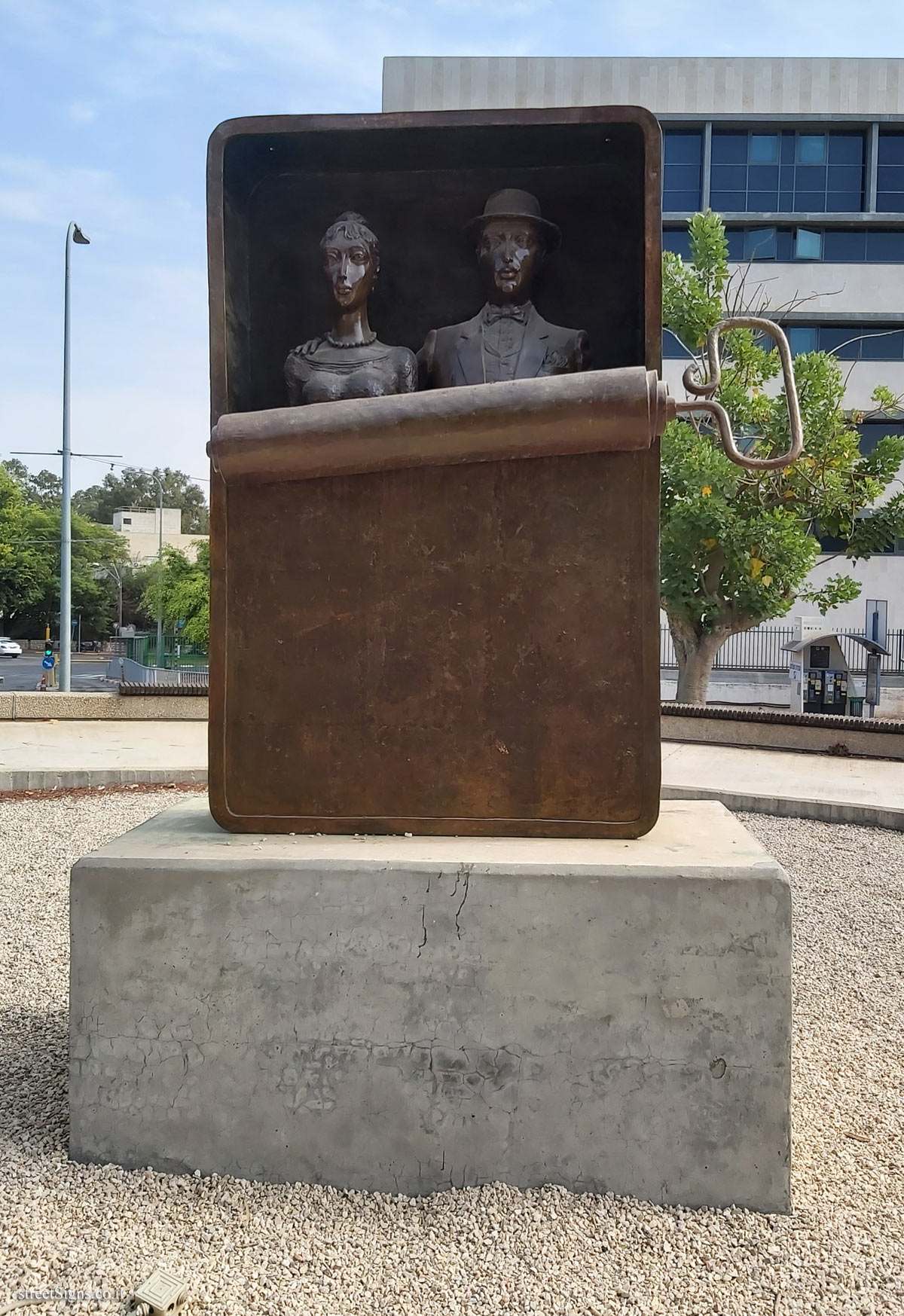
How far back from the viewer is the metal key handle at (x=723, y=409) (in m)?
2.74

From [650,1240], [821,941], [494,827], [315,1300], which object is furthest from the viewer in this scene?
[821,941]

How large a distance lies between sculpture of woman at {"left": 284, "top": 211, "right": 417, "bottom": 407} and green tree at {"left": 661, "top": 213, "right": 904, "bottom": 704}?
11.0 m

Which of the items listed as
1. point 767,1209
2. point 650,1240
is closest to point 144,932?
point 650,1240

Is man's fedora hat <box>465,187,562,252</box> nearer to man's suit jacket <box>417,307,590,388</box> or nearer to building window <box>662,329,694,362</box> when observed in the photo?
man's suit jacket <box>417,307,590,388</box>

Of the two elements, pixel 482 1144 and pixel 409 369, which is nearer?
pixel 482 1144

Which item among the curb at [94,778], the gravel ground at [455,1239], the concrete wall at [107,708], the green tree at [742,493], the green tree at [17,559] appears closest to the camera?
the gravel ground at [455,1239]

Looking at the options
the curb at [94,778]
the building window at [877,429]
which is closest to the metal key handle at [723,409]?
the curb at [94,778]

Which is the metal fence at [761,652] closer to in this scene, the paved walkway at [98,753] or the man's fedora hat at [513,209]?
the paved walkway at [98,753]

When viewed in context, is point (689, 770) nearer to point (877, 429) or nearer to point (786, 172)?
point (877, 429)

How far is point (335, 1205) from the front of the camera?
260 cm

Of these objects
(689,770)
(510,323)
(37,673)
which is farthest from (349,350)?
(37,673)

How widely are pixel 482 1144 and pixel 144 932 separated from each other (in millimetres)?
977

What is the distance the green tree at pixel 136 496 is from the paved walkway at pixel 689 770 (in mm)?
80585

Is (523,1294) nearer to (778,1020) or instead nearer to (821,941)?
(778,1020)
